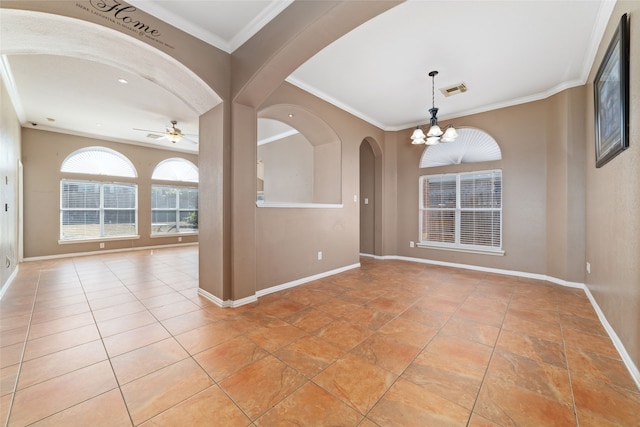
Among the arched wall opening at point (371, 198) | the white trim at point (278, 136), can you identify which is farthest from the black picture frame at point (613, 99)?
the white trim at point (278, 136)

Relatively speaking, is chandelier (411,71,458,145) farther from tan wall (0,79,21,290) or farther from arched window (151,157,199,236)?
arched window (151,157,199,236)

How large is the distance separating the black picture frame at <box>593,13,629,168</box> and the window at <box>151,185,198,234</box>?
30.3 ft

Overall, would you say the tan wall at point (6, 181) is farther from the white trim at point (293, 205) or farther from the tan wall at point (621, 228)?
the tan wall at point (621, 228)

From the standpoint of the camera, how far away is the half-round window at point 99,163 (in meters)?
6.21

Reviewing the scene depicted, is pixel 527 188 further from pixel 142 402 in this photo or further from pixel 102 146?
pixel 102 146

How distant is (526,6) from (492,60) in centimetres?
88

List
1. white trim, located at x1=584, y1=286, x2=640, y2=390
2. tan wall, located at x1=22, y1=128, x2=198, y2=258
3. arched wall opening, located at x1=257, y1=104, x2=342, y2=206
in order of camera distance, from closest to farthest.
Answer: white trim, located at x1=584, y1=286, x2=640, y2=390
arched wall opening, located at x1=257, y1=104, x2=342, y2=206
tan wall, located at x1=22, y1=128, x2=198, y2=258

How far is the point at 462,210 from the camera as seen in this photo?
4875mm

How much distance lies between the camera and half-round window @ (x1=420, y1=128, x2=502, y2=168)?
453 cm

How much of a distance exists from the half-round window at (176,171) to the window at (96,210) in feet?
2.68

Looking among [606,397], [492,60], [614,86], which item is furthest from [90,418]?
[492,60]

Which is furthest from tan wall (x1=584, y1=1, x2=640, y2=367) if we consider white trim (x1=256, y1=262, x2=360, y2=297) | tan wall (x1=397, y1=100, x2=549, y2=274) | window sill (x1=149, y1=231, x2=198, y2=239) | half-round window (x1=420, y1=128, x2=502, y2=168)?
window sill (x1=149, y1=231, x2=198, y2=239)

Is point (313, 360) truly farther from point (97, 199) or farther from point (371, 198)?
point (97, 199)

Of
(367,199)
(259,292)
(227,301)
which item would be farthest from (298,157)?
(227,301)
